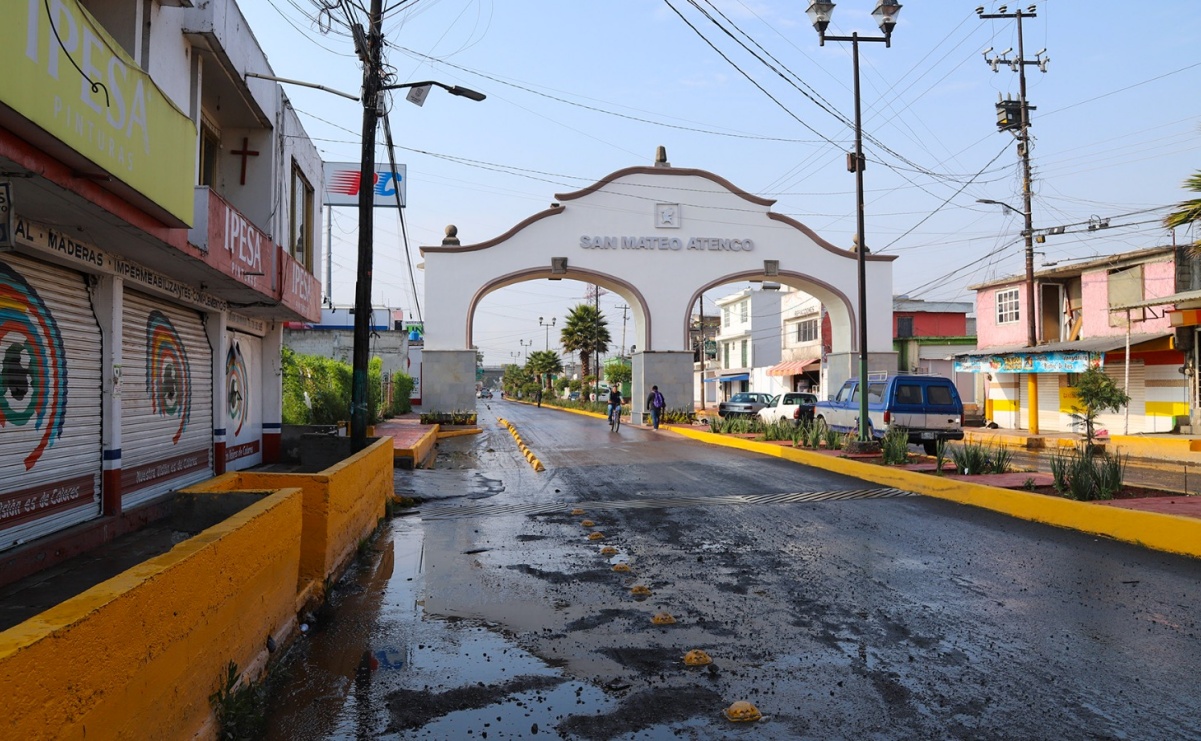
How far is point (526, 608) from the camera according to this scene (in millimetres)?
6449

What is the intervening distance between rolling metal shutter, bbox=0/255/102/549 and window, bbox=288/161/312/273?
7.52 meters

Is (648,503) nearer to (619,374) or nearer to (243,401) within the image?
(243,401)

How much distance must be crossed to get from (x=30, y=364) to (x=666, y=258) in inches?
1095

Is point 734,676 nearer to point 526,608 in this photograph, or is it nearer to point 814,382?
point 526,608

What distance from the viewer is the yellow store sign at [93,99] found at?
15.5 feet

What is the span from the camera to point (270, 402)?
629 inches

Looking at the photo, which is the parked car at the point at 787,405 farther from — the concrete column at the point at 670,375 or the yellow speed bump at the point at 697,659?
the yellow speed bump at the point at 697,659

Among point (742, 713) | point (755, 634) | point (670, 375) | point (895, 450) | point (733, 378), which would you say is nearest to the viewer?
point (742, 713)

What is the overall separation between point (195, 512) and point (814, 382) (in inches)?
1902

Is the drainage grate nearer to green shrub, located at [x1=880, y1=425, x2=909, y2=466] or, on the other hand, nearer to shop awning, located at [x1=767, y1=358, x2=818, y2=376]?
green shrub, located at [x1=880, y1=425, x2=909, y2=466]

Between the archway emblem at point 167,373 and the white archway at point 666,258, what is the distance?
816 inches

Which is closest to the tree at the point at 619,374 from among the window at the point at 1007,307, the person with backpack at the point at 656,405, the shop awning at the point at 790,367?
the shop awning at the point at 790,367

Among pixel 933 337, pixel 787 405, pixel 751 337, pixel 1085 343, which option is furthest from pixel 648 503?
pixel 751 337

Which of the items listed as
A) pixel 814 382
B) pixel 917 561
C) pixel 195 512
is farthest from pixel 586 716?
pixel 814 382
